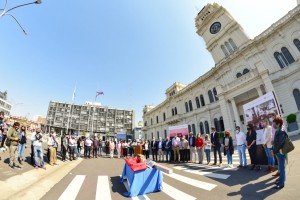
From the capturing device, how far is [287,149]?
14.3ft

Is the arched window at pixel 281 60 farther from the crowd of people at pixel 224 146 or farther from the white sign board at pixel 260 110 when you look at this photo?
A: the crowd of people at pixel 224 146

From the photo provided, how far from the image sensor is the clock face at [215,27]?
3027cm

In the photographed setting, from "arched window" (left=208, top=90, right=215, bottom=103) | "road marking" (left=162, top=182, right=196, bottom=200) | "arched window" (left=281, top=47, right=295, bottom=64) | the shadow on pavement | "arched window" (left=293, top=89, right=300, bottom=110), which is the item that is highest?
"arched window" (left=281, top=47, right=295, bottom=64)

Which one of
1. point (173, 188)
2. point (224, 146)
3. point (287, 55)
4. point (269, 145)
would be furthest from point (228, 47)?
point (173, 188)

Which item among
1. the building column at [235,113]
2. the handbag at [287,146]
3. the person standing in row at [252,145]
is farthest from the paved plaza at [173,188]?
the building column at [235,113]

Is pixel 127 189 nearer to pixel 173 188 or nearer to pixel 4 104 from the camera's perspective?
pixel 173 188

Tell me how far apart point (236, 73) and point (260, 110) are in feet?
62.1

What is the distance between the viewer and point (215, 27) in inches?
1221

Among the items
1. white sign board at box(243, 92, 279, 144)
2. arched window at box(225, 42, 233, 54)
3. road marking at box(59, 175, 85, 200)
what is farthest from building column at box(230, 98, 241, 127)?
road marking at box(59, 175, 85, 200)

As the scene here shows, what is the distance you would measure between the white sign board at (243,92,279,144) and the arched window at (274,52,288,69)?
617 inches

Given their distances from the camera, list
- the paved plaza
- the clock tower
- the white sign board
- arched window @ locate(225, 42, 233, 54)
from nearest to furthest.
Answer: the paved plaza < the white sign board < the clock tower < arched window @ locate(225, 42, 233, 54)

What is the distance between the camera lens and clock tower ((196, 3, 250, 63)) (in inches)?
1057

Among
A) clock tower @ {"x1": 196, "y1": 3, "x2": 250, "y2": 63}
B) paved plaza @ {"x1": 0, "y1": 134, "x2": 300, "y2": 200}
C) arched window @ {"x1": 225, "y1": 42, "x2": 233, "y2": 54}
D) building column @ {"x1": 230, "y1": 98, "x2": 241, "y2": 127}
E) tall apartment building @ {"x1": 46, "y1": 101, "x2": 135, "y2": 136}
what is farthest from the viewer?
tall apartment building @ {"x1": 46, "y1": 101, "x2": 135, "y2": 136}

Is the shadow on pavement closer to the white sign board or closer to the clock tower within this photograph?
the white sign board
